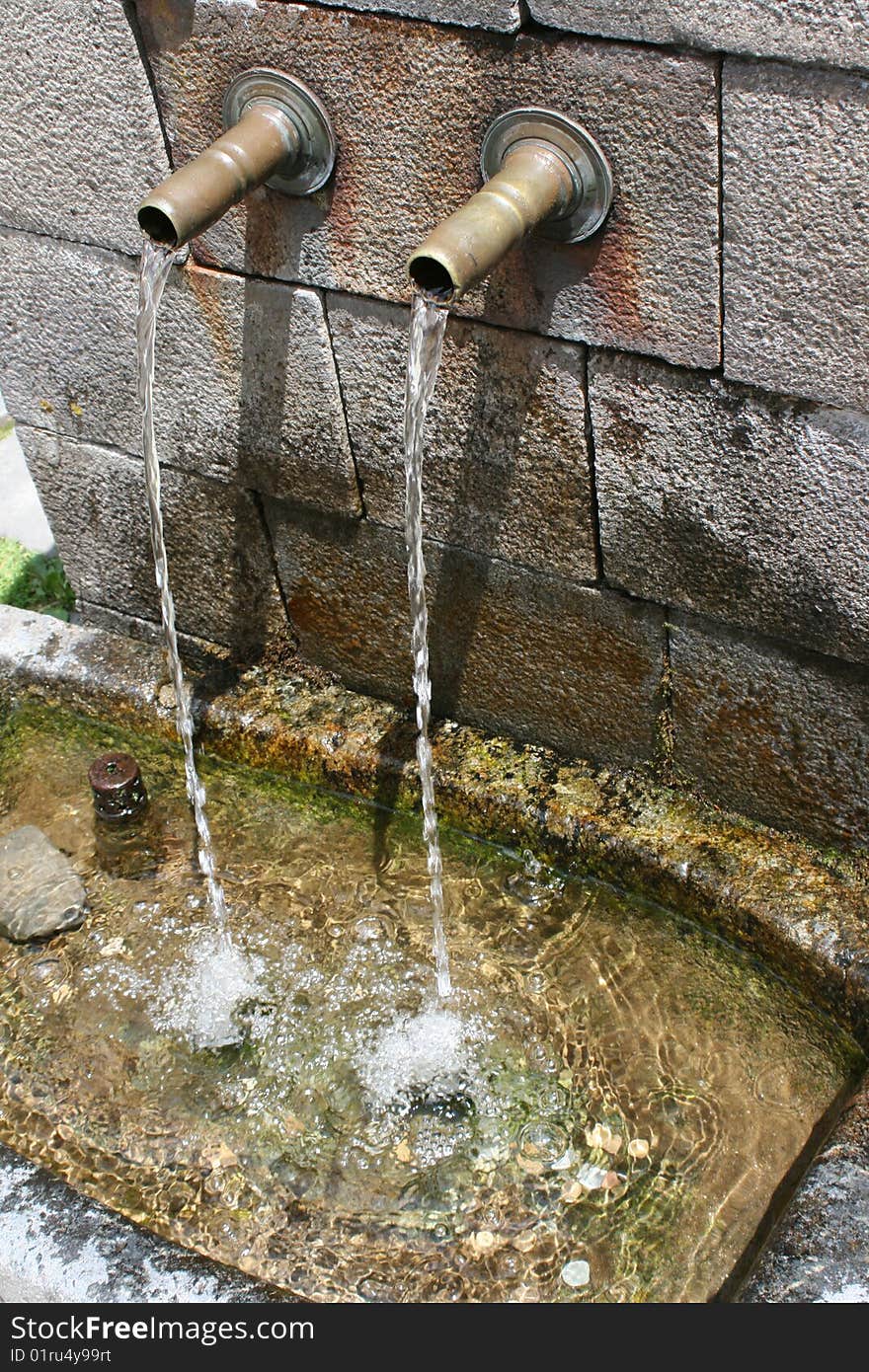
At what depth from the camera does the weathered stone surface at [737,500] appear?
270cm

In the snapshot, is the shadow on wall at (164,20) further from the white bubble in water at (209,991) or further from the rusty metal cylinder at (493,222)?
the white bubble in water at (209,991)

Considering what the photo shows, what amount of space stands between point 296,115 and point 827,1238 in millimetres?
2357

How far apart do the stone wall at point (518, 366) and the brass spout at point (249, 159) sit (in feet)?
0.15

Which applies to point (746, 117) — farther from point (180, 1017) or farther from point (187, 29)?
point (180, 1017)

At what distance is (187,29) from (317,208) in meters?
0.44

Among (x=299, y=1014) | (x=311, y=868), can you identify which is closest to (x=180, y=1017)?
(x=299, y=1014)

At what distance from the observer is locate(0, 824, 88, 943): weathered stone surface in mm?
3471

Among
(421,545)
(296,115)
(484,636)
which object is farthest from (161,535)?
(296,115)

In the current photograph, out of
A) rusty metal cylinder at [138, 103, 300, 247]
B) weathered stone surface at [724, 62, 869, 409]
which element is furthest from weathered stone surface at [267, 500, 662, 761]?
rusty metal cylinder at [138, 103, 300, 247]

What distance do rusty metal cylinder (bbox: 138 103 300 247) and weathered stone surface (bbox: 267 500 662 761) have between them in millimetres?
992

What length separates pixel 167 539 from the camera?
3.89 metres

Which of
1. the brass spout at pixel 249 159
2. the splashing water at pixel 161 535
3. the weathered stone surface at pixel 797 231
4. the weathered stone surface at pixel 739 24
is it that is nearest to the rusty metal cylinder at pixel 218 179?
the brass spout at pixel 249 159

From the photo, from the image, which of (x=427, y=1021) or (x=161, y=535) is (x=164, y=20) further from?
(x=427, y=1021)

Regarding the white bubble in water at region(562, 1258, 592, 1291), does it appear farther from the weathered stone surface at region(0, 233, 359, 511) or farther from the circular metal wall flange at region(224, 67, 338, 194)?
the circular metal wall flange at region(224, 67, 338, 194)
